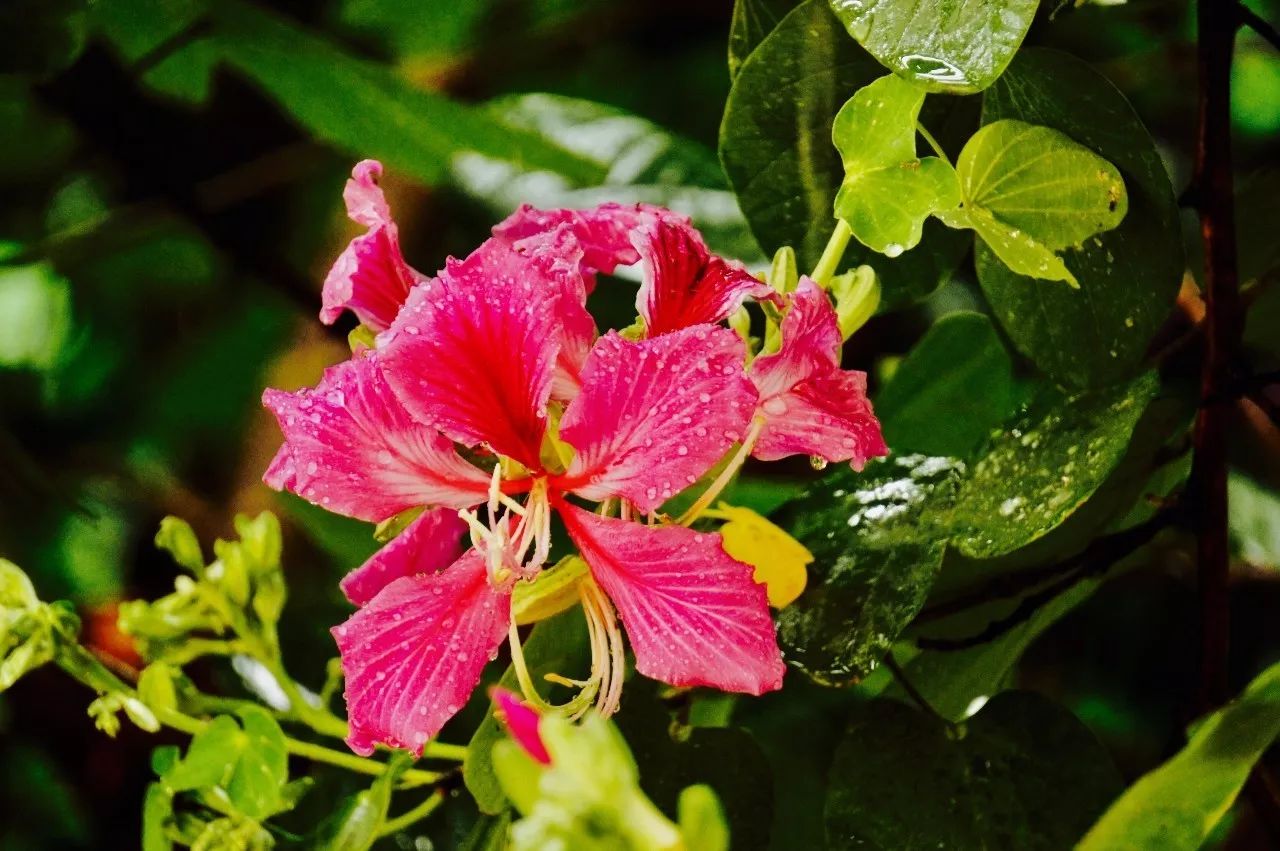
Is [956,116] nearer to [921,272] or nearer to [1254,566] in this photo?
[921,272]

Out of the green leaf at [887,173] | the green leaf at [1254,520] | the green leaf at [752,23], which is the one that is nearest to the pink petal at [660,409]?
the green leaf at [887,173]

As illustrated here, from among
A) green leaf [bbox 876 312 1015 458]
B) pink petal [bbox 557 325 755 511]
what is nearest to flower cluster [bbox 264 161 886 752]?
pink petal [bbox 557 325 755 511]

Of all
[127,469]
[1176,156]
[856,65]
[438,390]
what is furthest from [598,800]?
[127,469]

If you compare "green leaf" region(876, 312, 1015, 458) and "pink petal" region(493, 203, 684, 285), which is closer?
"pink petal" region(493, 203, 684, 285)

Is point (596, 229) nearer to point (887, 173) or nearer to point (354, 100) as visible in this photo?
point (887, 173)

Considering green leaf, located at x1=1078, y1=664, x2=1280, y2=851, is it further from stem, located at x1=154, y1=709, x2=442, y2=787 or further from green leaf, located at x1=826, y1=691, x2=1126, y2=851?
stem, located at x1=154, y1=709, x2=442, y2=787
